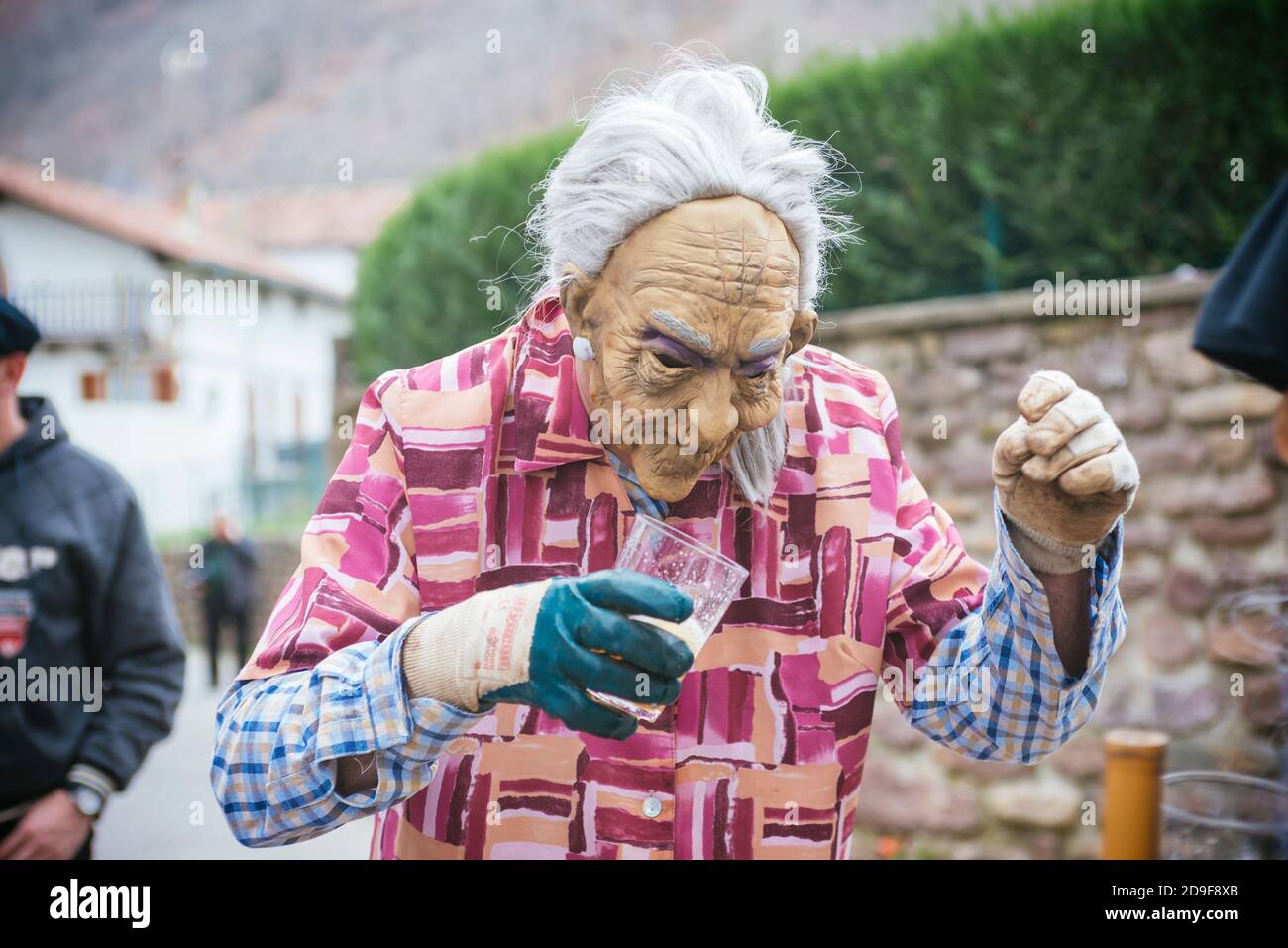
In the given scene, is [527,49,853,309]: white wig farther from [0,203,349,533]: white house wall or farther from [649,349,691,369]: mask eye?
[0,203,349,533]: white house wall

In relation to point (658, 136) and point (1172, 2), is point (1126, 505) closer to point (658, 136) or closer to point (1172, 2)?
point (658, 136)

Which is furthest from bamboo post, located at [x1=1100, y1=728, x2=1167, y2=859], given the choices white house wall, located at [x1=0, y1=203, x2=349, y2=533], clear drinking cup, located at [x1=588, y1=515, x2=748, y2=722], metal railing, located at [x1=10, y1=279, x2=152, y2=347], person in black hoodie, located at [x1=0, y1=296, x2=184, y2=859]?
metal railing, located at [x1=10, y1=279, x2=152, y2=347]

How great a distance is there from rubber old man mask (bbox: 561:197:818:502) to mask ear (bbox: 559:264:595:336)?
0.05 m

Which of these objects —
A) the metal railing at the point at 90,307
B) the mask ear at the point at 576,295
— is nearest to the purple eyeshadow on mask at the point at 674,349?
the mask ear at the point at 576,295

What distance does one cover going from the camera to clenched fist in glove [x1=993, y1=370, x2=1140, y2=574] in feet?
4.80

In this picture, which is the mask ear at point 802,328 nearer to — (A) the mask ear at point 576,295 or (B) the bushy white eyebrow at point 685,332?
(B) the bushy white eyebrow at point 685,332

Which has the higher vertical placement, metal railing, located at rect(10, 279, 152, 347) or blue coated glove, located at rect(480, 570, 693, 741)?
metal railing, located at rect(10, 279, 152, 347)

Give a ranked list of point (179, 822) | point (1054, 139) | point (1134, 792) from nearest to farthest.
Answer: point (1134, 792) → point (1054, 139) → point (179, 822)

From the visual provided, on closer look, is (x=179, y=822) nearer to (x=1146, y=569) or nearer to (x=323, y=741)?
(x=1146, y=569)

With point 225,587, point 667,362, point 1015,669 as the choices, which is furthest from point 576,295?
point 225,587

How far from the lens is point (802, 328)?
1802 millimetres

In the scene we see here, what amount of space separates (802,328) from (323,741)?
957 millimetres

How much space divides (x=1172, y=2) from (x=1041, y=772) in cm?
363

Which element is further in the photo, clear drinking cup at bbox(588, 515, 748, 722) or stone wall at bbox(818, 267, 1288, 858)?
stone wall at bbox(818, 267, 1288, 858)
